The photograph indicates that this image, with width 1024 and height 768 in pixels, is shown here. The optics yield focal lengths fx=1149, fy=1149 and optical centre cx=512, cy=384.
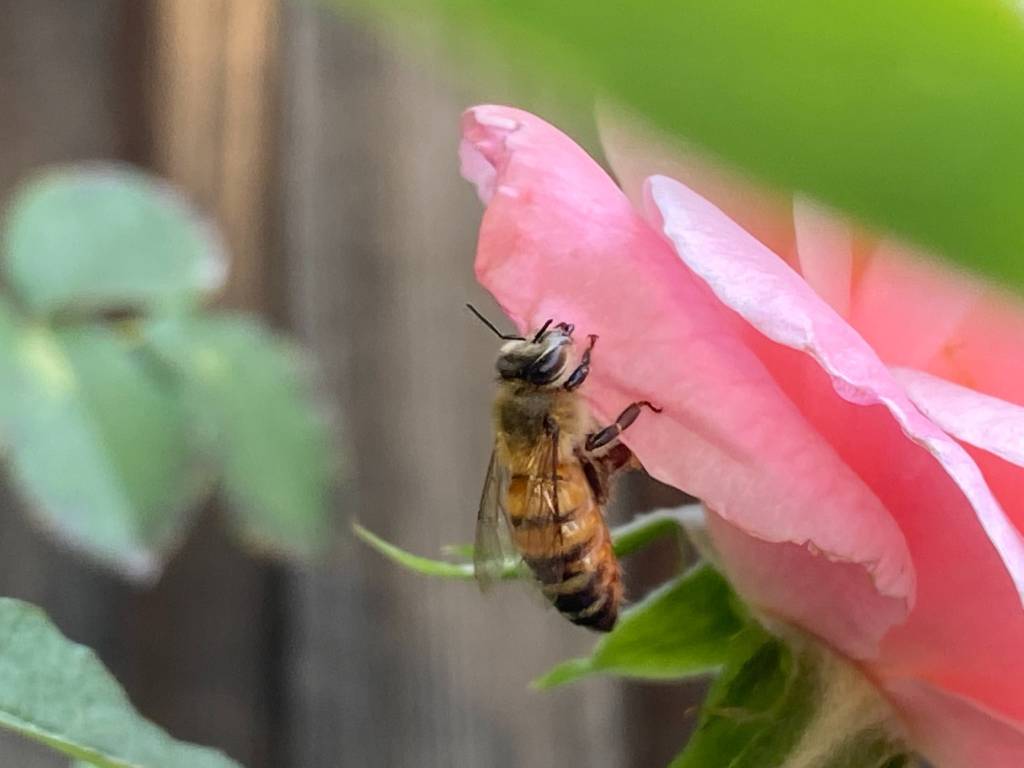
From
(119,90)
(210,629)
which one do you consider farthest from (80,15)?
(210,629)

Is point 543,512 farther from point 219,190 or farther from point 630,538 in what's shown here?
point 219,190

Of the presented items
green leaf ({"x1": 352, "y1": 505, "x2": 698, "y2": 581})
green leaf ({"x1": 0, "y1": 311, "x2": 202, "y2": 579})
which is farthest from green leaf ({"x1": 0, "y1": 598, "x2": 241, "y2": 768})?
green leaf ({"x1": 0, "y1": 311, "x2": 202, "y2": 579})

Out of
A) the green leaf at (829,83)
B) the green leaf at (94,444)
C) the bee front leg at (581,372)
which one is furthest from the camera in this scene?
the green leaf at (94,444)

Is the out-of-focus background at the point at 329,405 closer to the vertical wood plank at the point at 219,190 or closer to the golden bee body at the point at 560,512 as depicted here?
the vertical wood plank at the point at 219,190

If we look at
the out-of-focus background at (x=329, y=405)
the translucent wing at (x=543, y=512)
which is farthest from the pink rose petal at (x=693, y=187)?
the out-of-focus background at (x=329, y=405)

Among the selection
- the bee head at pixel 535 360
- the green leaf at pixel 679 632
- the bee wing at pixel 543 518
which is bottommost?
the bee wing at pixel 543 518
